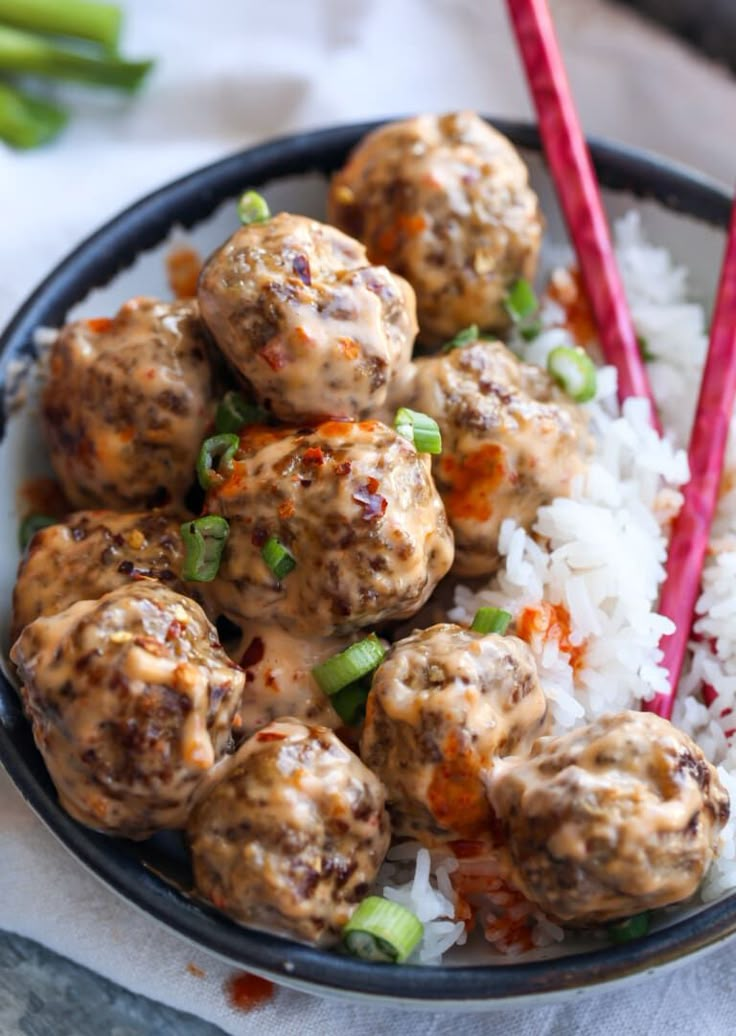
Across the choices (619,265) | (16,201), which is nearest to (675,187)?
(619,265)

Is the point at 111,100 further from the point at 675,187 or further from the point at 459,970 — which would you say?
the point at 459,970

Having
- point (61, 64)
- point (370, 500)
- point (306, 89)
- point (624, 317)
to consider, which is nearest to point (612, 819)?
point (370, 500)

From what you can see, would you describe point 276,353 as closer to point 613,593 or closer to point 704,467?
point 613,593

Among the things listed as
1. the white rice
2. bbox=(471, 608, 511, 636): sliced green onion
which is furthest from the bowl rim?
bbox=(471, 608, 511, 636): sliced green onion

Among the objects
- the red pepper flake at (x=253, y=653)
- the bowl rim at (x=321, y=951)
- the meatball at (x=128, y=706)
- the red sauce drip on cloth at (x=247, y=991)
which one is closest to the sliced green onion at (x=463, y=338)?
the red pepper flake at (x=253, y=653)

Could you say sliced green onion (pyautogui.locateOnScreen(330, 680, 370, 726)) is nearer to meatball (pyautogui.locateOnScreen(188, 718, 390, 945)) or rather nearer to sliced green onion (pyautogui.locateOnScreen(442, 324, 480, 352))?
meatball (pyautogui.locateOnScreen(188, 718, 390, 945))

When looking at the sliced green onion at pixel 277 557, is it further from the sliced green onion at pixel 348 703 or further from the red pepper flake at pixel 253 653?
the sliced green onion at pixel 348 703
